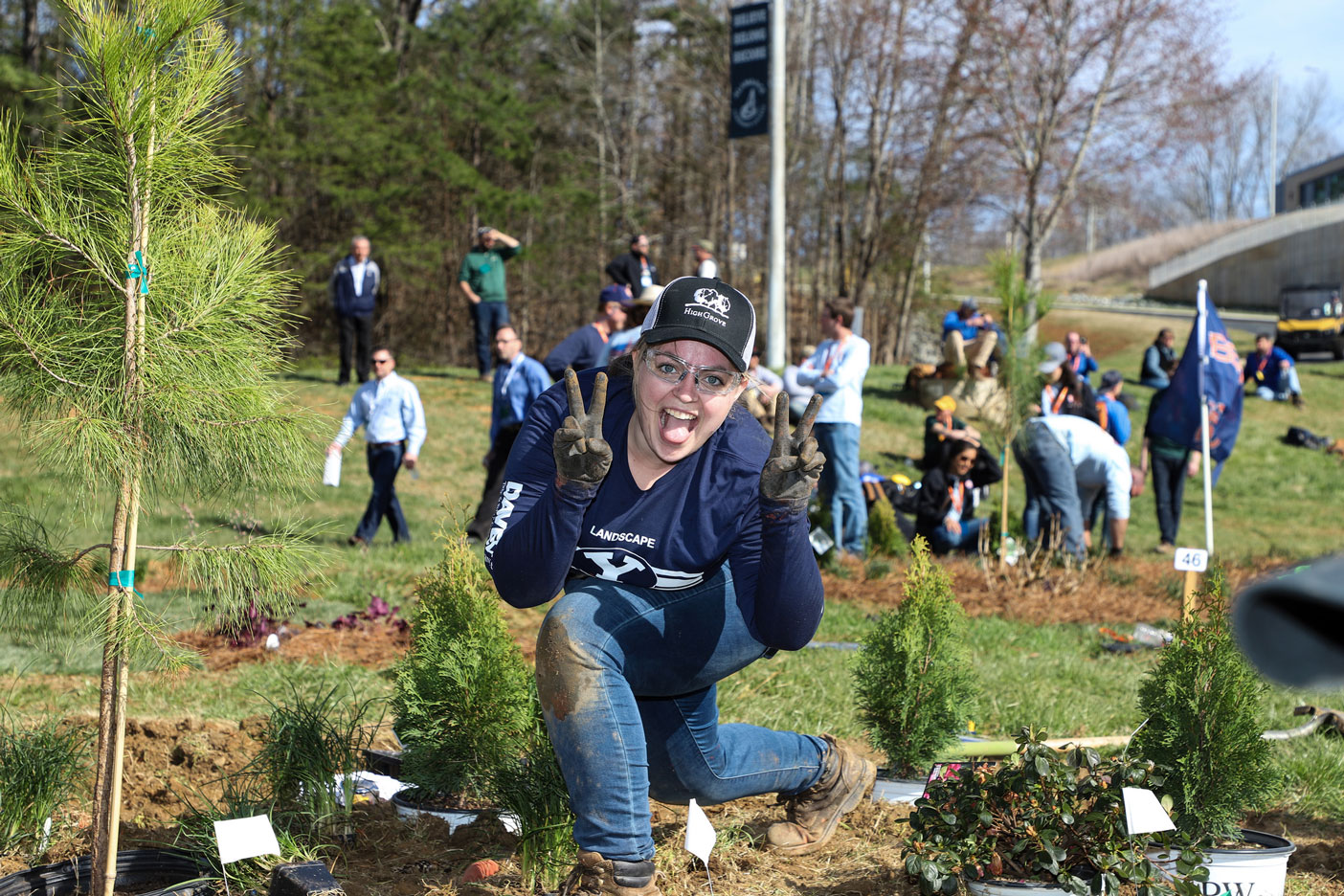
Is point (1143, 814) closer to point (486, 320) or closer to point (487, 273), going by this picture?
point (487, 273)

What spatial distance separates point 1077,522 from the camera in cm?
954

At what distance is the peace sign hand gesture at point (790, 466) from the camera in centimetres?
282

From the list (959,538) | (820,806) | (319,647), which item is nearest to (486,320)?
(959,538)

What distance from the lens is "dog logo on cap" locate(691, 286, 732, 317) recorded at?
315cm

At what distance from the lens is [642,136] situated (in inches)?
1233

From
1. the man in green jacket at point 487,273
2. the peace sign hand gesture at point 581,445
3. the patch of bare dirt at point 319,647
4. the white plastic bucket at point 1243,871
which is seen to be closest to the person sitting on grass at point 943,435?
the patch of bare dirt at point 319,647

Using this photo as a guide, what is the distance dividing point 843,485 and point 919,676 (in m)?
5.75

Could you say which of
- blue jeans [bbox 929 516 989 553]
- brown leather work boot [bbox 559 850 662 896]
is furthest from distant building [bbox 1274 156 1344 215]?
brown leather work boot [bbox 559 850 662 896]

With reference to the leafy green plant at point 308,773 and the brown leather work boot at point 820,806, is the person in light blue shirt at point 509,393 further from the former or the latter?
the brown leather work boot at point 820,806

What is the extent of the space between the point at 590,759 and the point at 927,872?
2.99ft

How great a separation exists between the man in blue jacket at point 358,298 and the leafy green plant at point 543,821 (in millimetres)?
12500

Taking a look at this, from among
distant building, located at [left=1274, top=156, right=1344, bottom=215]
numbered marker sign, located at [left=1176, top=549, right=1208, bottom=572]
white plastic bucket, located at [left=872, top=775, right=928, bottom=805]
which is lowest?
white plastic bucket, located at [left=872, top=775, right=928, bottom=805]

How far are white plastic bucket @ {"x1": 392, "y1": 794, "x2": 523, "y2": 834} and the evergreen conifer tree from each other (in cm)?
97

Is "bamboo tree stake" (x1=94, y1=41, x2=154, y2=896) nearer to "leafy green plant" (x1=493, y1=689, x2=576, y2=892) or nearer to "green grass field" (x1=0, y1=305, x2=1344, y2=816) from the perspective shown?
"green grass field" (x1=0, y1=305, x2=1344, y2=816)
